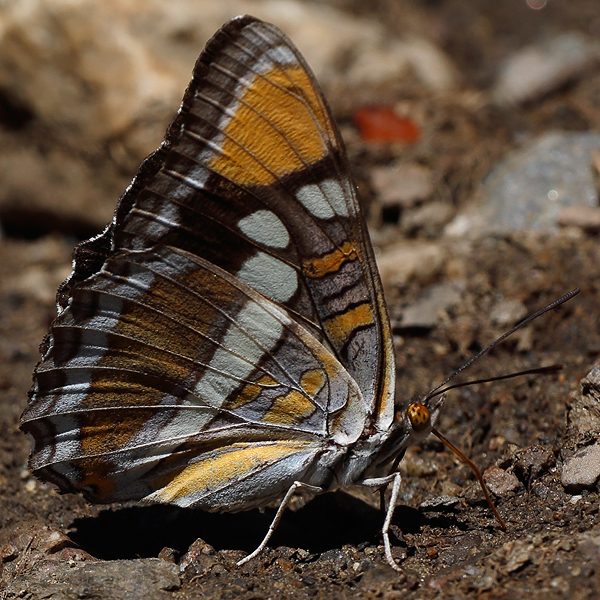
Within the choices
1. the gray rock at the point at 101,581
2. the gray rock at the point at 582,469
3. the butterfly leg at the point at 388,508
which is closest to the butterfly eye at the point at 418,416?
the butterfly leg at the point at 388,508

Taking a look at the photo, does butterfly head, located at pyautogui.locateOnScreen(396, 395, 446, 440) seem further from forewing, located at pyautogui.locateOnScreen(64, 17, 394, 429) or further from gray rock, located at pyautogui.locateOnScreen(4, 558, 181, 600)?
gray rock, located at pyautogui.locateOnScreen(4, 558, 181, 600)

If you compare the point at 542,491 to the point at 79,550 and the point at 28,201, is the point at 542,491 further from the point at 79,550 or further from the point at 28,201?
the point at 28,201

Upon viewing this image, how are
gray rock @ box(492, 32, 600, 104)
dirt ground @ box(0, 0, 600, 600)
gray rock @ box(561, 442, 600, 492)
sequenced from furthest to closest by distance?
gray rock @ box(492, 32, 600, 104) → gray rock @ box(561, 442, 600, 492) → dirt ground @ box(0, 0, 600, 600)

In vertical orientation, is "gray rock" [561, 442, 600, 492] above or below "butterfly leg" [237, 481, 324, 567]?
above

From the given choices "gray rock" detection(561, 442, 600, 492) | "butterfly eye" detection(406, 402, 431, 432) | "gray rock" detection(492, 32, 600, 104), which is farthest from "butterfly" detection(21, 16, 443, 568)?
"gray rock" detection(492, 32, 600, 104)

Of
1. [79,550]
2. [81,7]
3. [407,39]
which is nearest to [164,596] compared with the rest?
[79,550]

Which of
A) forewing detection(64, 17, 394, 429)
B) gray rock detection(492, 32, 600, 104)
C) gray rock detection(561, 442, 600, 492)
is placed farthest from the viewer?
gray rock detection(492, 32, 600, 104)

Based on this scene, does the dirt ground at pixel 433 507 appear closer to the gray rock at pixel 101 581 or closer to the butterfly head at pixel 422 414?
the gray rock at pixel 101 581
